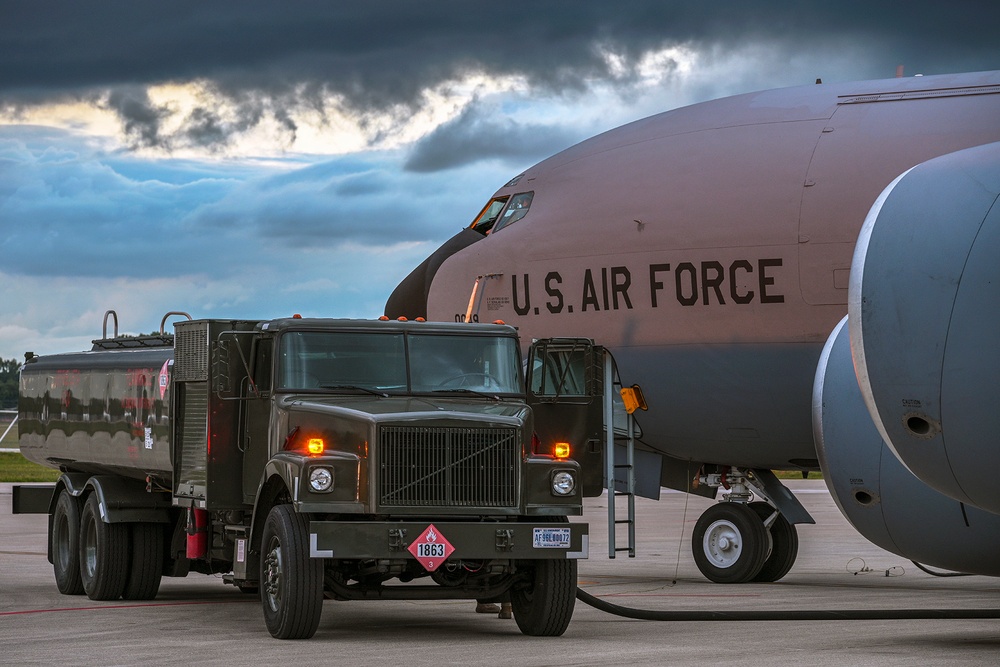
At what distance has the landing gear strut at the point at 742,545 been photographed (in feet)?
70.1

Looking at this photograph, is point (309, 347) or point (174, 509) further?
point (174, 509)

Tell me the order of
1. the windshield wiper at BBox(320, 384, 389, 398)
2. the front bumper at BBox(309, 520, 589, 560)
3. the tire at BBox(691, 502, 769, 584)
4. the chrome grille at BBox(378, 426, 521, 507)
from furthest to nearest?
1. the tire at BBox(691, 502, 769, 584)
2. the windshield wiper at BBox(320, 384, 389, 398)
3. the chrome grille at BBox(378, 426, 521, 507)
4. the front bumper at BBox(309, 520, 589, 560)

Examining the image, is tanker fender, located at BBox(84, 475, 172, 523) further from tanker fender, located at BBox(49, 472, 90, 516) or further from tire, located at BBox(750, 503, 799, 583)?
tire, located at BBox(750, 503, 799, 583)

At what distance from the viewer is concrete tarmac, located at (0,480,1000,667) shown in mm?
12617

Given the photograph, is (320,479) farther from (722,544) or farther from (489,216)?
(489,216)

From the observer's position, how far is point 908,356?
1165cm

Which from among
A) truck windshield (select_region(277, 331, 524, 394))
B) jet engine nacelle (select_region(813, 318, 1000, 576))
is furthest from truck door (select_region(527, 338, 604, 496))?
jet engine nacelle (select_region(813, 318, 1000, 576))

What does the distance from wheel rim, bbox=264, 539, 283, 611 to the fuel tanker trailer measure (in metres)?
0.02

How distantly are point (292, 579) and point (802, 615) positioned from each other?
16.9 feet

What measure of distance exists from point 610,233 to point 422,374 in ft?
23.1

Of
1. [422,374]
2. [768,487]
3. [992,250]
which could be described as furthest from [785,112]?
[992,250]

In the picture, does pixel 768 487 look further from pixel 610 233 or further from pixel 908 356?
pixel 908 356

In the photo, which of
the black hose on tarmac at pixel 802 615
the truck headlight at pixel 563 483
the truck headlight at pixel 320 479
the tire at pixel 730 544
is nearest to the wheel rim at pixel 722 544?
the tire at pixel 730 544

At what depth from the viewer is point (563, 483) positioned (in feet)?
45.9
